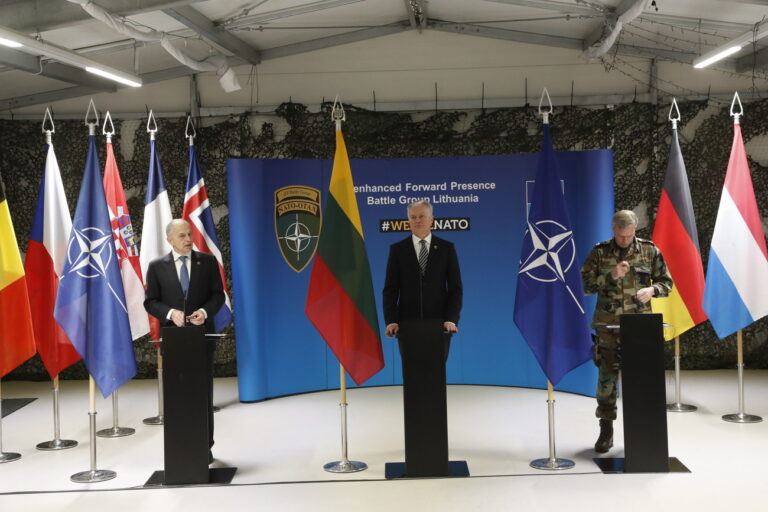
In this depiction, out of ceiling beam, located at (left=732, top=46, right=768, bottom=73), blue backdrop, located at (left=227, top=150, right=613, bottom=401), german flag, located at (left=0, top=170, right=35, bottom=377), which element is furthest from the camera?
ceiling beam, located at (left=732, top=46, right=768, bottom=73)

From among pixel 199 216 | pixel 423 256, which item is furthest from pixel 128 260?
pixel 423 256

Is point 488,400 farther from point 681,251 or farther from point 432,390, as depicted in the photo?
point 432,390

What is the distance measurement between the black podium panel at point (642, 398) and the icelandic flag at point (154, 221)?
3.85 m

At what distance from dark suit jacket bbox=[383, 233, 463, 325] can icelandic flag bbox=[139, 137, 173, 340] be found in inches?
101

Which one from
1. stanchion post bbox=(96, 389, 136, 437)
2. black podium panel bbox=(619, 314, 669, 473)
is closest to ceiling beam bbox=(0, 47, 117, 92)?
stanchion post bbox=(96, 389, 136, 437)

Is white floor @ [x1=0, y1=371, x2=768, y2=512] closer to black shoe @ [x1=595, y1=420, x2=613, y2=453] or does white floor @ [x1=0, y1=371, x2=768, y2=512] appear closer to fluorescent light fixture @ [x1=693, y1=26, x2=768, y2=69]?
black shoe @ [x1=595, y1=420, x2=613, y2=453]

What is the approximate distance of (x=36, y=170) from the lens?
8.71 metres

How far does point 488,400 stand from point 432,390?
2542mm

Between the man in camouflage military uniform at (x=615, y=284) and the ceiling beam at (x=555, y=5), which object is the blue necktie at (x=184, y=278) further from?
the ceiling beam at (x=555, y=5)

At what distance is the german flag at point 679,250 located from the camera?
646 centimetres

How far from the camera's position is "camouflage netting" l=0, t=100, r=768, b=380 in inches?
330

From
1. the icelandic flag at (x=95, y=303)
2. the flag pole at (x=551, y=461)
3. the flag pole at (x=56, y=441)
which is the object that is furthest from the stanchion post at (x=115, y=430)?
the flag pole at (x=551, y=461)

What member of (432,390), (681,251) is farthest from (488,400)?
(432,390)

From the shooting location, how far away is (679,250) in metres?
6.49
